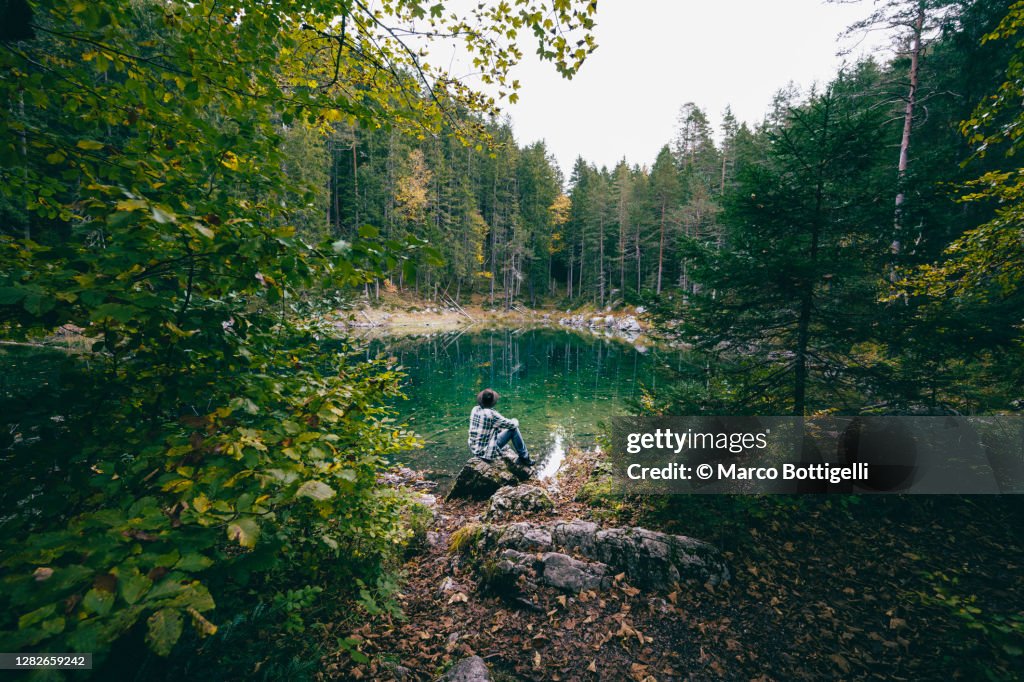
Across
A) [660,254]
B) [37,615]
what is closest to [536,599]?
[37,615]

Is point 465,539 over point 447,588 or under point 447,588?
over

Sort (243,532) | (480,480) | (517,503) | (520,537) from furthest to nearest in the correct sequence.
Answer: (480,480) < (517,503) < (520,537) < (243,532)

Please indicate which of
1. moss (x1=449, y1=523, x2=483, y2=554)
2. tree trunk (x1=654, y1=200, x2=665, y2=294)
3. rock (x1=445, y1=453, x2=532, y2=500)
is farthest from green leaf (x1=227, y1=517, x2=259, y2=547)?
tree trunk (x1=654, y1=200, x2=665, y2=294)

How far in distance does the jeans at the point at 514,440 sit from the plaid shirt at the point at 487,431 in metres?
0.08

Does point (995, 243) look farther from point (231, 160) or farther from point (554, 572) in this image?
point (231, 160)

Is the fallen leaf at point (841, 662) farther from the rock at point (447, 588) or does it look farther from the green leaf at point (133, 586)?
the green leaf at point (133, 586)

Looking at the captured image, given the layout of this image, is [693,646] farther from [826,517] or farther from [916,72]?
[916,72]

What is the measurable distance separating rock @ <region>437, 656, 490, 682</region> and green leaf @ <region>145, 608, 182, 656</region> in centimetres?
286

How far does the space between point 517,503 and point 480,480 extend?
1.38 meters

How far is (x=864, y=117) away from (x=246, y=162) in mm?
7418

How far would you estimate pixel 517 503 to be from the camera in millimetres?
6410

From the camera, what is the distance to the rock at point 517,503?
245 inches

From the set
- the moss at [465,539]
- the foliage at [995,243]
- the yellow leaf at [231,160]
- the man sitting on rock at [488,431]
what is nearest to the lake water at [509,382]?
the yellow leaf at [231,160]

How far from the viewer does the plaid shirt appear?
7.99 meters
